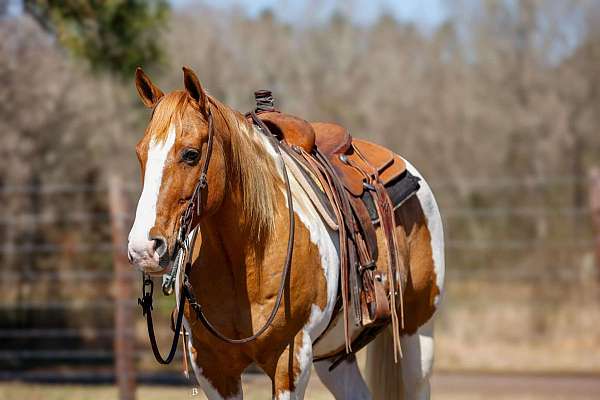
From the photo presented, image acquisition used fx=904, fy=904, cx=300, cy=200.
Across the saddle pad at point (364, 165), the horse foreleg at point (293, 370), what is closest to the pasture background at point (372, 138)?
the saddle pad at point (364, 165)

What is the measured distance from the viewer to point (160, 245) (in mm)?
2861

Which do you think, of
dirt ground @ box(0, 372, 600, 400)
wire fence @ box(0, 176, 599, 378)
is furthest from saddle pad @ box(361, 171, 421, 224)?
wire fence @ box(0, 176, 599, 378)

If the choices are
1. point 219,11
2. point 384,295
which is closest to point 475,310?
point 384,295

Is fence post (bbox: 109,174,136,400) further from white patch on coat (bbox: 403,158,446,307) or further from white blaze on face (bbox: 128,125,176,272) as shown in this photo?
white blaze on face (bbox: 128,125,176,272)

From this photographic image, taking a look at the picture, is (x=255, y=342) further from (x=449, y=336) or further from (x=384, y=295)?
(x=449, y=336)

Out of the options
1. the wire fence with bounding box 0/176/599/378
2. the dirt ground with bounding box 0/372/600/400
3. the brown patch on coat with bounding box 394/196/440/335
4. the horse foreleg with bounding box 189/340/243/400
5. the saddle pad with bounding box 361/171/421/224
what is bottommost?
the dirt ground with bounding box 0/372/600/400

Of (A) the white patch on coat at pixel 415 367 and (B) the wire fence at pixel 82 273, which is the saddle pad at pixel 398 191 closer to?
(A) the white patch on coat at pixel 415 367

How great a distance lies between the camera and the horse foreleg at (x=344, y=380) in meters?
4.34

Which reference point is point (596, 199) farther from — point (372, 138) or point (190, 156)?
point (372, 138)

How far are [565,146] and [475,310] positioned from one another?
532 centimetres

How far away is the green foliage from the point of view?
915cm

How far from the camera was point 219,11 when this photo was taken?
1941 centimetres

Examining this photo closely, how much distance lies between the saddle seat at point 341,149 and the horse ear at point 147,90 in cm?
78

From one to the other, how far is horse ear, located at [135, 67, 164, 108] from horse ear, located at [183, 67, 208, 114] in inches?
7.3
